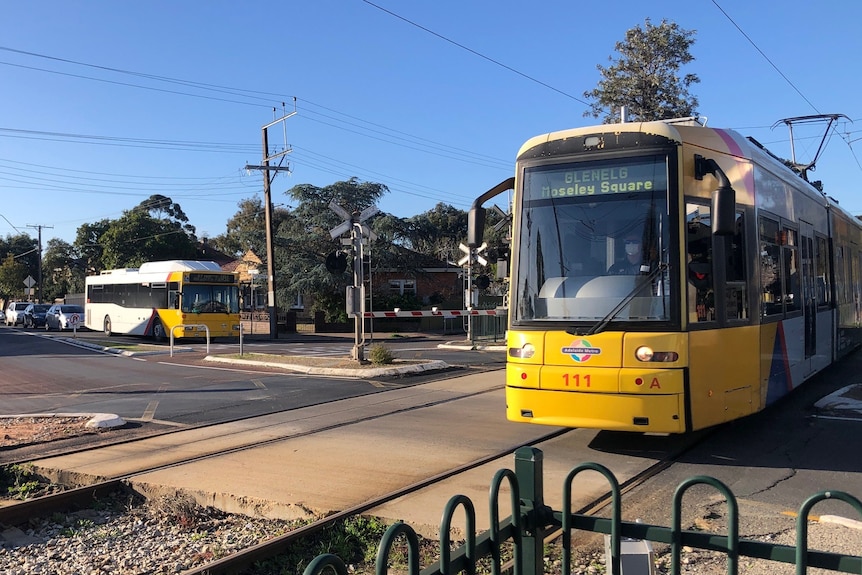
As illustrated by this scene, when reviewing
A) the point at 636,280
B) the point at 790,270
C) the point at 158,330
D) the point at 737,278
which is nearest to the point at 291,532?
the point at 636,280

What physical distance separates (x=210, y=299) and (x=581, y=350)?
25166 millimetres

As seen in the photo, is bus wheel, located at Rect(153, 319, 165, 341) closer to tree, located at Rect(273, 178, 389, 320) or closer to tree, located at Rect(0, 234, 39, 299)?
tree, located at Rect(273, 178, 389, 320)

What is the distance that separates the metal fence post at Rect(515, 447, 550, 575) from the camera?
3291 millimetres

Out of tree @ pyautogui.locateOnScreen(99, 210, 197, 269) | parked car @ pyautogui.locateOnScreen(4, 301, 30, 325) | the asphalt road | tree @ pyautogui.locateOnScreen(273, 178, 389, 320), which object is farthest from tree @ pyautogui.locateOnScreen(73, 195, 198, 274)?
the asphalt road

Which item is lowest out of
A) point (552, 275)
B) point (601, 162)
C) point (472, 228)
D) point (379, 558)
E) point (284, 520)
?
point (284, 520)

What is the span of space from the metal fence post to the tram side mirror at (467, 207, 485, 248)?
5.08m

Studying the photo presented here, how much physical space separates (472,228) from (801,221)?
5640 millimetres

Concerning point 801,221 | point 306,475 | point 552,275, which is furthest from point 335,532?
point 801,221

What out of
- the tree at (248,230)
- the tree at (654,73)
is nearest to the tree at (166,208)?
the tree at (248,230)

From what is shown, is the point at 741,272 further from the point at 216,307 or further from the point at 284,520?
the point at 216,307

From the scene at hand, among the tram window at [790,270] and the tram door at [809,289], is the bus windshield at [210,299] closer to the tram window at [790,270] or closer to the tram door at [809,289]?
the tram door at [809,289]

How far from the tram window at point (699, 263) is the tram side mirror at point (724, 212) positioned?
0.34 metres

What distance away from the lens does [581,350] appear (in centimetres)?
718

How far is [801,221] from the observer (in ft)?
34.8
